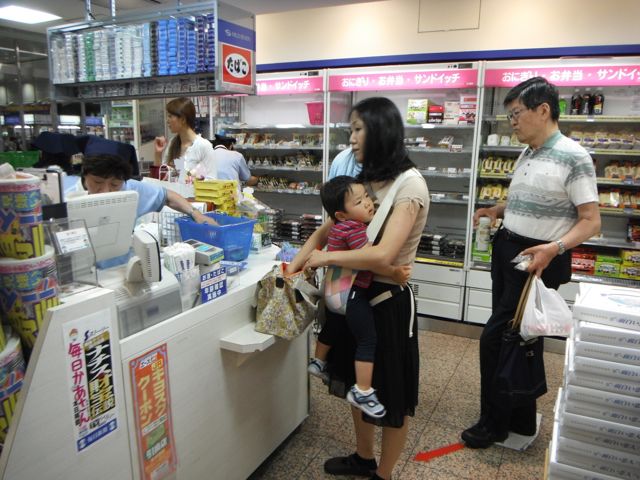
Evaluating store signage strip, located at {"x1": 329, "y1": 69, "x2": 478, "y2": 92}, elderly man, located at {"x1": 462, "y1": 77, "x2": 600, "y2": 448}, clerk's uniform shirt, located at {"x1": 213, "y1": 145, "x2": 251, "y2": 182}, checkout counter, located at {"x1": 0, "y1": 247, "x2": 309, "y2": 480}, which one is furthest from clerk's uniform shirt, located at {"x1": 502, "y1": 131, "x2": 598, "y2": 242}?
clerk's uniform shirt, located at {"x1": 213, "y1": 145, "x2": 251, "y2": 182}

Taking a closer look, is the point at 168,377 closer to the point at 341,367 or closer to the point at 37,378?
the point at 37,378

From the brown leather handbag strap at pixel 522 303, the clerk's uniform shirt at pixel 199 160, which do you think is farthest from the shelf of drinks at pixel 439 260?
the clerk's uniform shirt at pixel 199 160

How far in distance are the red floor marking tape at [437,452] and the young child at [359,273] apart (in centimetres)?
88

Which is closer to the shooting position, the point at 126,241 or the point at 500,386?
the point at 126,241

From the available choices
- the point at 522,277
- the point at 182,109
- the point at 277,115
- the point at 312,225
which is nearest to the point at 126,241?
the point at 522,277

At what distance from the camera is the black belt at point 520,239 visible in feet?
8.04

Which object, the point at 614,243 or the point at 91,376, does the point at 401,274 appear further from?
the point at 614,243

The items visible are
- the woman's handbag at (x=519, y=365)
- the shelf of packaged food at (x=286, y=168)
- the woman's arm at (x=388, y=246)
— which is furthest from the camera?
the shelf of packaged food at (x=286, y=168)

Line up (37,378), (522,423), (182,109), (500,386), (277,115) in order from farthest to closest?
(277,115) → (182,109) → (522,423) → (500,386) → (37,378)

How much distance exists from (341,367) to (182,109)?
2611 millimetres

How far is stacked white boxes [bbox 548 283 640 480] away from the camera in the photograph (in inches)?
53.2

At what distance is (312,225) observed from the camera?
212 inches

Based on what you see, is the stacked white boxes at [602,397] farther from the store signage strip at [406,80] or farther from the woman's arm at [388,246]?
the store signage strip at [406,80]

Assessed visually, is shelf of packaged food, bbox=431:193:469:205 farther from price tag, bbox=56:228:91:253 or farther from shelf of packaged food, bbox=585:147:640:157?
price tag, bbox=56:228:91:253
